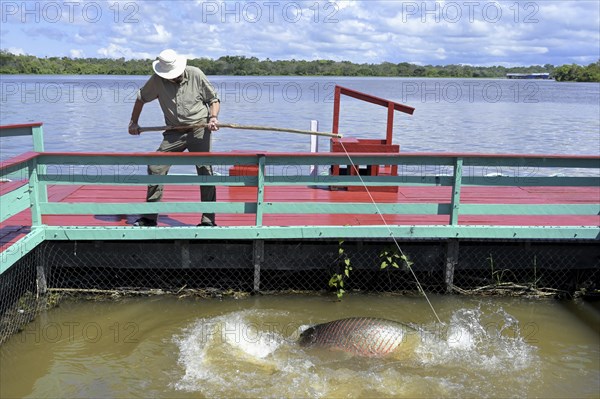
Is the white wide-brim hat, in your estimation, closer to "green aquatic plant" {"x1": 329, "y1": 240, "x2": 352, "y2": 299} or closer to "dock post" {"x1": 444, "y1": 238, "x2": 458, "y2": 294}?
"green aquatic plant" {"x1": 329, "y1": 240, "x2": 352, "y2": 299}

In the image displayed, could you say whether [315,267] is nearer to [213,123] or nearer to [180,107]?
[213,123]

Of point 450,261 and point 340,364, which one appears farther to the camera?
point 450,261

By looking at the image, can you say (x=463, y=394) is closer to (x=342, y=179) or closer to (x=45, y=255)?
(x=342, y=179)

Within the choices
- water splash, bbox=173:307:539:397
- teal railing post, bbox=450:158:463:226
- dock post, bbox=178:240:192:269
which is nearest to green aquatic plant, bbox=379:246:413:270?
teal railing post, bbox=450:158:463:226

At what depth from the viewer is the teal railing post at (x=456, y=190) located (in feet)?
21.7

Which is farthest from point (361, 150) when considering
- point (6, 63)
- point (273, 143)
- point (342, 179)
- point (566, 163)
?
point (6, 63)

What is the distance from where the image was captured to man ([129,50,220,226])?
21.7ft

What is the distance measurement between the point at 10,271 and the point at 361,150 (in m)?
4.31

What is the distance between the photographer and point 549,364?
5723mm

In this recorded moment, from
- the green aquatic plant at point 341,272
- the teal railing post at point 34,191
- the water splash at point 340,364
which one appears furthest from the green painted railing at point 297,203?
the water splash at point 340,364

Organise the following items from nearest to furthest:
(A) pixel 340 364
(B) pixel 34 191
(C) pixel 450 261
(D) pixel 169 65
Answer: (A) pixel 340 364 → (B) pixel 34 191 → (D) pixel 169 65 → (C) pixel 450 261

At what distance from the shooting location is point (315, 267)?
7.11 meters

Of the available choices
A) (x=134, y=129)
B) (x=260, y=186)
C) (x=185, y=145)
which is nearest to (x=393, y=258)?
(x=260, y=186)

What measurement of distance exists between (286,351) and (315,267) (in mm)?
1533
